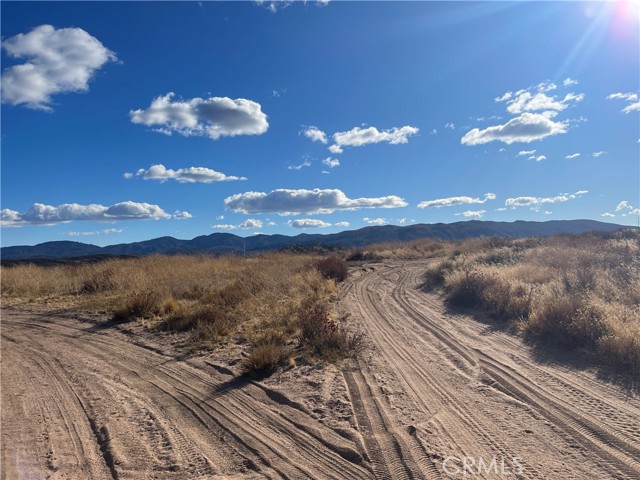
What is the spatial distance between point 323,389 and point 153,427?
2370 mm

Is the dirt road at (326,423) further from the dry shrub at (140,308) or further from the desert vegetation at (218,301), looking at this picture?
the dry shrub at (140,308)

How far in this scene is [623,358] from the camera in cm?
651

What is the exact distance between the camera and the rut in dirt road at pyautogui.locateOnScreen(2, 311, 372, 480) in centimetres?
402

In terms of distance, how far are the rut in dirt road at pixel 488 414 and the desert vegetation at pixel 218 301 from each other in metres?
1.47

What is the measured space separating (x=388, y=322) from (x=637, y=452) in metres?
6.77

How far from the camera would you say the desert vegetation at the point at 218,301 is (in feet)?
26.4

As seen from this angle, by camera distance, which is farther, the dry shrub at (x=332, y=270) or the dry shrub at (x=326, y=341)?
the dry shrub at (x=332, y=270)

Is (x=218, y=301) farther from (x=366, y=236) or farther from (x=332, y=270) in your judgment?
(x=366, y=236)

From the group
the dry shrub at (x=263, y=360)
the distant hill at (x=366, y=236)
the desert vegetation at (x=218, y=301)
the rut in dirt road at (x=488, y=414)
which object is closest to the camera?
the rut in dirt road at (x=488, y=414)

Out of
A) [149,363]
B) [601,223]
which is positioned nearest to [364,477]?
[149,363]

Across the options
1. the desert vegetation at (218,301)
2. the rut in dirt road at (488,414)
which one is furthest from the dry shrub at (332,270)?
the rut in dirt road at (488,414)

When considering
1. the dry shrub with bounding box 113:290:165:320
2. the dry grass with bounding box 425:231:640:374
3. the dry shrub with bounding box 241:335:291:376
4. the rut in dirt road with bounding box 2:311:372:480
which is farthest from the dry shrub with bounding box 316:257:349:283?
the rut in dirt road with bounding box 2:311:372:480

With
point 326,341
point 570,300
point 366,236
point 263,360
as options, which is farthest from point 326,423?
point 366,236

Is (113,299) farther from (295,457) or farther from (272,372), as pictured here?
(295,457)
